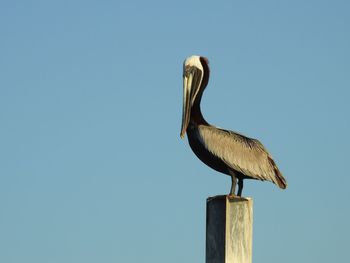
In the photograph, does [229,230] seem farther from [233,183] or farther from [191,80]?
[191,80]

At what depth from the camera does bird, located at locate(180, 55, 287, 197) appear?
10.4 meters

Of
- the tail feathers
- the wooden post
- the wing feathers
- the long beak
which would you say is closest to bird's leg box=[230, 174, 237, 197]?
the wing feathers

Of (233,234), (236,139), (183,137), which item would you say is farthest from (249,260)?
A: (236,139)

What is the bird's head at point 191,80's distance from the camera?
34.0ft

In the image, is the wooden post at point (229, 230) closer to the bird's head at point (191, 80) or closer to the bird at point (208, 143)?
the bird at point (208, 143)

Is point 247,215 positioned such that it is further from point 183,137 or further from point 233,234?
point 183,137

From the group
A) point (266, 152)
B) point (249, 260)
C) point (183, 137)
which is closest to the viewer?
point (249, 260)

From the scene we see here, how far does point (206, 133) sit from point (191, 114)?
0.31 meters

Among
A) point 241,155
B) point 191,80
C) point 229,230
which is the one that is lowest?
point 229,230

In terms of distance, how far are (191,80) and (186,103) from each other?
0.32m

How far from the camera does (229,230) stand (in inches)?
280

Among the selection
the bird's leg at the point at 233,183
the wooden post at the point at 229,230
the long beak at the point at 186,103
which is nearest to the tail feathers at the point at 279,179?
the bird's leg at the point at 233,183

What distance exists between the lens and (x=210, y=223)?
287 inches

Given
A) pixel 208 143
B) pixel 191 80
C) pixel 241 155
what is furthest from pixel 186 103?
pixel 241 155
